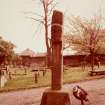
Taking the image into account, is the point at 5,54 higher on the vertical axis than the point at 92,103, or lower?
higher

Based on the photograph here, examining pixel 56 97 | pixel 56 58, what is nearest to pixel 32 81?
pixel 56 58

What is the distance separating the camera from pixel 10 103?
14.2 m

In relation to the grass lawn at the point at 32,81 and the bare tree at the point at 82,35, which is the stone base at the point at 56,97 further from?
the bare tree at the point at 82,35

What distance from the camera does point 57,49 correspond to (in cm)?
914

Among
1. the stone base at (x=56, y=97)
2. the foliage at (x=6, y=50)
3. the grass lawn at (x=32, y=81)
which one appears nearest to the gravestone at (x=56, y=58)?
the stone base at (x=56, y=97)

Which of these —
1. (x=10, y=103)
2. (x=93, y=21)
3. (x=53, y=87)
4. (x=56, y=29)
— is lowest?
(x=10, y=103)

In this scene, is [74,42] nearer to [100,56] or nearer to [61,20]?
[100,56]

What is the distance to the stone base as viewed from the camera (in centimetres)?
878

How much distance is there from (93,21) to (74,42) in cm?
429

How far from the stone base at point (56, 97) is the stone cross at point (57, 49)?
0.81 feet

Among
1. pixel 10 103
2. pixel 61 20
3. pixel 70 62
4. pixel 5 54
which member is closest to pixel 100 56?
pixel 70 62

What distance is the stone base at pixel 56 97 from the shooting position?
8784 millimetres

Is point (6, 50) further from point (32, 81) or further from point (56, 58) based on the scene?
point (56, 58)

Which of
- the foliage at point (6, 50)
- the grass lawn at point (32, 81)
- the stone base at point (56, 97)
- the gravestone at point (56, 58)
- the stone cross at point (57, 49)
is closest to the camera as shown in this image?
the stone base at point (56, 97)
